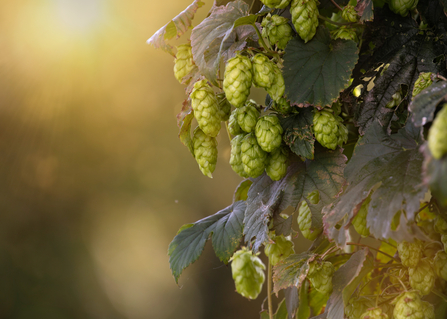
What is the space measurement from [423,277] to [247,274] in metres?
0.24

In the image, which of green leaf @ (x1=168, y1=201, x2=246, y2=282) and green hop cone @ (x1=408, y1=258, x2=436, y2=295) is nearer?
green hop cone @ (x1=408, y1=258, x2=436, y2=295)

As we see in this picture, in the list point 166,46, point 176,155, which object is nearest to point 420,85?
point 166,46

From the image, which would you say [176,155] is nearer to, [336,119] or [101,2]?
[101,2]

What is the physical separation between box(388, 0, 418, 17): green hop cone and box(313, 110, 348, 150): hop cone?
166mm

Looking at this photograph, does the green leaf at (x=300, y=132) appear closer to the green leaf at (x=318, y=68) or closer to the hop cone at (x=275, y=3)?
the green leaf at (x=318, y=68)

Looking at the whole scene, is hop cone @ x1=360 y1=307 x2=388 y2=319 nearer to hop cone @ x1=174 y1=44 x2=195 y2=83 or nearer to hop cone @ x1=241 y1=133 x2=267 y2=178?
hop cone @ x1=241 y1=133 x2=267 y2=178

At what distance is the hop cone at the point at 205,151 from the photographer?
0.50 m

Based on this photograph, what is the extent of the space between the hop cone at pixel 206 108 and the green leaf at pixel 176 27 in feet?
0.42

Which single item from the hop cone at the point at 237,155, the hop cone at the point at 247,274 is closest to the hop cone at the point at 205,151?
the hop cone at the point at 237,155

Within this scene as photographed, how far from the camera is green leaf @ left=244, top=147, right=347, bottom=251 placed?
479mm

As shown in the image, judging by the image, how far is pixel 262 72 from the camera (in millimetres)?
414

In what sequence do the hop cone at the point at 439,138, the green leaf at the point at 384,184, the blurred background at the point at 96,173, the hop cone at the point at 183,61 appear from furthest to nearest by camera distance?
the blurred background at the point at 96,173, the hop cone at the point at 183,61, the green leaf at the point at 384,184, the hop cone at the point at 439,138

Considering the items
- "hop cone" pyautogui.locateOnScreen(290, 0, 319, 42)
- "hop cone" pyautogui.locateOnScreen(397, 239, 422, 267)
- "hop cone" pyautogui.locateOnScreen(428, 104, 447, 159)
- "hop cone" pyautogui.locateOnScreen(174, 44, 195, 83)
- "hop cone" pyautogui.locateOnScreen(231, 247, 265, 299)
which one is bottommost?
"hop cone" pyautogui.locateOnScreen(397, 239, 422, 267)

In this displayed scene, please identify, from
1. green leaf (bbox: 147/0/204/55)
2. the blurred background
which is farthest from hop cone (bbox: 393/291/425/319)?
the blurred background
